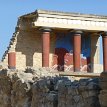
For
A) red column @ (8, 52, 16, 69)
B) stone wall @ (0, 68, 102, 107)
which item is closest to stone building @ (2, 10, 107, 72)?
Answer: red column @ (8, 52, 16, 69)

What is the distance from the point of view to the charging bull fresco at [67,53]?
39.1 meters

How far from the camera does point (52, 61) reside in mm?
38750

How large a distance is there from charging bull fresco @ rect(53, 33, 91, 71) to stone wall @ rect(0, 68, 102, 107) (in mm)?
22033

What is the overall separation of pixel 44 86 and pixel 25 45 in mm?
25431

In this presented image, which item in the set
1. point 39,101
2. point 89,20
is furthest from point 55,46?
point 39,101

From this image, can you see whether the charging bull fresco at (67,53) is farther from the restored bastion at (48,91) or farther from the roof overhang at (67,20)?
the restored bastion at (48,91)

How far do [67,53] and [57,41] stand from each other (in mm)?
1302

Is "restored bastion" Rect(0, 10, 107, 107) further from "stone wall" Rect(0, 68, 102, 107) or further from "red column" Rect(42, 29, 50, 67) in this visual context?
"stone wall" Rect(0, 68, 102, 107)

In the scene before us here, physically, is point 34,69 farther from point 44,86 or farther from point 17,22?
point 17,22

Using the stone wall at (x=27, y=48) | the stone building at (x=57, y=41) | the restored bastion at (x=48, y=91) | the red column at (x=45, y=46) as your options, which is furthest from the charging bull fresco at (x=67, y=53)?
the restored bastion at (x=48, y=91)

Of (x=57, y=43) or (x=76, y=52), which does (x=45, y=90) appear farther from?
(x=57, y=43)

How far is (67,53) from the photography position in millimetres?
39750

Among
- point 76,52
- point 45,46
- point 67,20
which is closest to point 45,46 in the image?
point 45,46

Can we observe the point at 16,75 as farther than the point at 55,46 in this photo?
No
